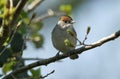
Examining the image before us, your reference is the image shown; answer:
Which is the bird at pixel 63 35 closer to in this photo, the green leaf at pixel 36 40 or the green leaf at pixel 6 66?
the green leaf at pixel 36 40

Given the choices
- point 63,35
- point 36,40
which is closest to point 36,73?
point 36,40

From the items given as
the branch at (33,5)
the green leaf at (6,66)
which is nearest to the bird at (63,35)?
the branch at (33,5)

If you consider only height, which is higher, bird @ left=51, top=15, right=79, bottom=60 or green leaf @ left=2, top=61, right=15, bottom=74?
green leaf @ left=2, top=61, right=15, bottom=74

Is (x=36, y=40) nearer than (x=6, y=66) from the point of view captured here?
No

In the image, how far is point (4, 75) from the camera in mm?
3543

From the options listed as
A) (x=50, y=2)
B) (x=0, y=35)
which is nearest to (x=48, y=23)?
(x=50, y=2)

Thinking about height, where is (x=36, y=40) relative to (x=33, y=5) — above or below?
below

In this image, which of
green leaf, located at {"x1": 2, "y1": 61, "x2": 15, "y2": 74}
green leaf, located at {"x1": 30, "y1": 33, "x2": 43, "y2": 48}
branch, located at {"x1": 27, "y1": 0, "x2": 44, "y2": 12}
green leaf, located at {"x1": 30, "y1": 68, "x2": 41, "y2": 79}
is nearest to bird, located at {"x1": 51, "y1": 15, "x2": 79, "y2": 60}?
green leaf, located at {"x1": 30, "y1": 33, "x2": 43, "y2": 48}

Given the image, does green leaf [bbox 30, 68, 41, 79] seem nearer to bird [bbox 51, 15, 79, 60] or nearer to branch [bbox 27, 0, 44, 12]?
bird [bbox 51, 15, 79, 60]

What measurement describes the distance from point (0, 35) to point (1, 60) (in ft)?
2.33

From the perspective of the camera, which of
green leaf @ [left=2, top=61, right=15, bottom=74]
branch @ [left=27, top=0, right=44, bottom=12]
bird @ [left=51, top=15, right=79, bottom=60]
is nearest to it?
green leaf @ [left=2, top=61, right=15, bottom=74]

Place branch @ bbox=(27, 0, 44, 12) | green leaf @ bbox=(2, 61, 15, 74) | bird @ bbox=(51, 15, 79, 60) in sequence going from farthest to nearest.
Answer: branch @ bbox=(27, 0, 44, 12), bird @ bbox=(51, 15, 79, 60), green leaf @ bbox=(2, 61, 15, 74)

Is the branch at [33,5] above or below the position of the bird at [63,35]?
above

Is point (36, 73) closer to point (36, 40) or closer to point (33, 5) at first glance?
point (36, 40)
